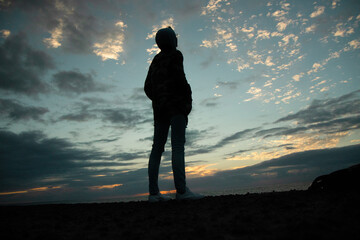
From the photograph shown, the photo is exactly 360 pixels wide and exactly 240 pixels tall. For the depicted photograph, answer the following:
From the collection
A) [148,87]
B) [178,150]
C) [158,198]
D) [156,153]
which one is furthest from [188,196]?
[148,87]

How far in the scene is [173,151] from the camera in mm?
3779

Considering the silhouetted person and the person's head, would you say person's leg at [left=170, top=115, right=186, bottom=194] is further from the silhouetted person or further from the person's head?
the person's head

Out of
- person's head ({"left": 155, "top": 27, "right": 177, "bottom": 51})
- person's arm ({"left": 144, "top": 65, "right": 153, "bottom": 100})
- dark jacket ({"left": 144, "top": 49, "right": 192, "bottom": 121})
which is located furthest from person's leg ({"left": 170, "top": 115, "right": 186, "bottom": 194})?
person's head ({"left": 155, "top": 27, "right": 177, "bottom": 51})

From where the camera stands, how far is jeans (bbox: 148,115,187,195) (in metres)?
3.58

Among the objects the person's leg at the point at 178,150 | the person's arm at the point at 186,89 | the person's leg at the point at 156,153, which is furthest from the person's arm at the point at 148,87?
the person's leg at the point at 178,150

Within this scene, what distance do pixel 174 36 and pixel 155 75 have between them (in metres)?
0.88

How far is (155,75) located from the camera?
422cm

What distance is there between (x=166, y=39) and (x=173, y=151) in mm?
2179

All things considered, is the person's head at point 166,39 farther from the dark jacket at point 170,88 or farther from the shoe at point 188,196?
the shoe at point 188,196

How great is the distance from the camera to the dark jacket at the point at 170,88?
3889mm

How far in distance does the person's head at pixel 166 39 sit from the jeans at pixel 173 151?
1.49 metres

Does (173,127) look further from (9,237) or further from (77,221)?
(9,237)

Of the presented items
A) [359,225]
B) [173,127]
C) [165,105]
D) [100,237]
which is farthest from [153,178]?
[359,225]

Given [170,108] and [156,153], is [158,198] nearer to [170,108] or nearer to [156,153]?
[156,153]
